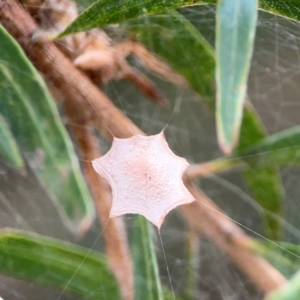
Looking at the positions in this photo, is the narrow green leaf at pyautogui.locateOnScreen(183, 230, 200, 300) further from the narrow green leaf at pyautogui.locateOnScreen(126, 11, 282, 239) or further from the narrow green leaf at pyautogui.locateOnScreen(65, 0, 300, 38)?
the narrow green leaf at pyautogui.locateOnScreen(65, 0, 300, 38)

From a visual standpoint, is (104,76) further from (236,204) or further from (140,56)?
(236,204)

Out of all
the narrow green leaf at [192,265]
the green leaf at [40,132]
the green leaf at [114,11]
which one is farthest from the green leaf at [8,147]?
the narrow green leaf at [192,265]

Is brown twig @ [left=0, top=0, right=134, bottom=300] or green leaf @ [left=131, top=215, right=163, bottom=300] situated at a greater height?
brown twig @ [left=0, top=0, right=134, bottom=300]

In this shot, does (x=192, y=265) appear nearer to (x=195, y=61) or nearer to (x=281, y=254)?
(x=281, y=254)

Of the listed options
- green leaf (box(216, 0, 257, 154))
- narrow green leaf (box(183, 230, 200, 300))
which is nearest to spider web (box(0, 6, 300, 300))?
narrow green leaf (box(183, 230, 200, 300))

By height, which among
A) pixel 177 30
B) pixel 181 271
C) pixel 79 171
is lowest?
pixel 181 271

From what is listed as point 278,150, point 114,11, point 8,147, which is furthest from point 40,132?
point 278,150

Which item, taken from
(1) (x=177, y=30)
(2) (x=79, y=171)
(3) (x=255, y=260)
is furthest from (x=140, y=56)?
(3) (x=255, y=260)
